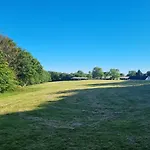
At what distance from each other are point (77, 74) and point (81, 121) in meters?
134

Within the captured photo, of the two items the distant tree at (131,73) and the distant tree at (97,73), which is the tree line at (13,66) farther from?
the distant tree at (131,73)

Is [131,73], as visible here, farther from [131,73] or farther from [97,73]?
[97,73]

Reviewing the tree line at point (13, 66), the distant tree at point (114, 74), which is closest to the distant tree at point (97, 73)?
the distant tree at point (114, 74)

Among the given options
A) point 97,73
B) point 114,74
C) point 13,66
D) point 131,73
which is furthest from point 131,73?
point 13,66

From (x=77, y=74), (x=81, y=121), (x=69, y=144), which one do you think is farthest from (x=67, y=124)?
(x=77, y=74)

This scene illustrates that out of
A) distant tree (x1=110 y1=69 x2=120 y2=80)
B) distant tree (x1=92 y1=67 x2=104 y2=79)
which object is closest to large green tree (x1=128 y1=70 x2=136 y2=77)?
distant tree (x1=110 y1=69 x2=120 y2=80)

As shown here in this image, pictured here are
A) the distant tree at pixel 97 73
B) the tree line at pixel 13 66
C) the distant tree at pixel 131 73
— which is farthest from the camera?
the distant tree at pixel 97 73

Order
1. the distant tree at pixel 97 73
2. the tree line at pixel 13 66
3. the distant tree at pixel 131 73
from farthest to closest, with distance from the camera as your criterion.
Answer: the distant tree at pixel 97 73, the distant tree at pixel 131 73, the tree line at pixel 13 66

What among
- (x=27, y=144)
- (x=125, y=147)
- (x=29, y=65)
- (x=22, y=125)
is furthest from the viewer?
(x=29, y=65)

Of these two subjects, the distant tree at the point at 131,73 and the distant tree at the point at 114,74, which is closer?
the distant tree at the point at 114,74

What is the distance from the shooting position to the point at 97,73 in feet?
482

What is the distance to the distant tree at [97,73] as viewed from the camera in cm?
14588

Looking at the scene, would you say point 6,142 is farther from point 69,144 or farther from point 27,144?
point 69,144

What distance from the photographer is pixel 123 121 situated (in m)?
11.0
